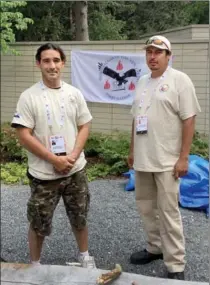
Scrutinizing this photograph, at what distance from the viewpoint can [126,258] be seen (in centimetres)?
290

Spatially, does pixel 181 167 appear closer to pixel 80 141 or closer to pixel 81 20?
pixel 80 141

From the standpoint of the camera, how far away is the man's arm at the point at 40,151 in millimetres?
2297

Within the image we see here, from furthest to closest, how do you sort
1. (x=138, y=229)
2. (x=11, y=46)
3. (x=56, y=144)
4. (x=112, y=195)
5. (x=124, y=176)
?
(x=11, y=46) → (x=124, y=176) → (x=112, y=195) → (x=138, y=229) → (x=56, y=144)

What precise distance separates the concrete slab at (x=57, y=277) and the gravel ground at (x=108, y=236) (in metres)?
0.59

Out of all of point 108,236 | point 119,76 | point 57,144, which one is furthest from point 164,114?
point 119,76

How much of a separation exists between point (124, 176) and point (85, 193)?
2.63 meters

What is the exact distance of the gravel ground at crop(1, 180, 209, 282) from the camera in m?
2.81

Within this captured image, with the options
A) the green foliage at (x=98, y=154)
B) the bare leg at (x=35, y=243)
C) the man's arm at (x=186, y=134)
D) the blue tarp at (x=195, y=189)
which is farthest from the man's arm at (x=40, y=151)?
the green foliage at (x=98, y=154)

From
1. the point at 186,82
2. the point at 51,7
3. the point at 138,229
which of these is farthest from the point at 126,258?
the point at 51,7

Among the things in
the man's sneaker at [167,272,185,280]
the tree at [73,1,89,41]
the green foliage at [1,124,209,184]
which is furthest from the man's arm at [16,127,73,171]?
the tree at [73,1,89,41]

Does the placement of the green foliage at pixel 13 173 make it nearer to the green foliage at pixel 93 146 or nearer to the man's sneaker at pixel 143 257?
the green foliage at pixel 93 146

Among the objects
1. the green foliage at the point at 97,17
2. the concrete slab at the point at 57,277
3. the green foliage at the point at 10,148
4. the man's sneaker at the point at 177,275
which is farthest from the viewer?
the green foliage at the point at 97,17

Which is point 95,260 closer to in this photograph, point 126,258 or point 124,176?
point 126,258

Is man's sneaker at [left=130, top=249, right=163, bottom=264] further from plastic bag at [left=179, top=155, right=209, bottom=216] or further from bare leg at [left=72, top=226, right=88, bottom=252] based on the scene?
plastic bag at [left=179, top=155, right=209, bottom=216]
